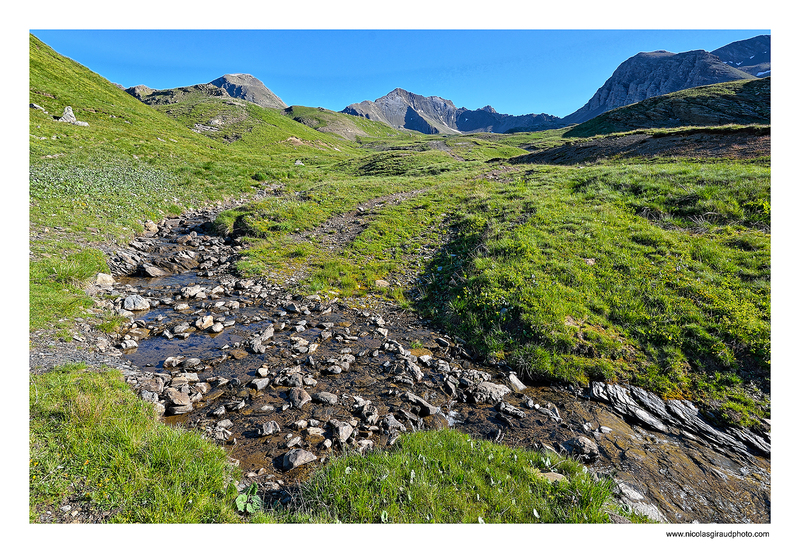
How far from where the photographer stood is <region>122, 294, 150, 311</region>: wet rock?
9680 mm

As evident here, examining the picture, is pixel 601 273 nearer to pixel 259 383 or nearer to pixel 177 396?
pixel 259 383

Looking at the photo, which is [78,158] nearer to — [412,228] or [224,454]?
[412,228]

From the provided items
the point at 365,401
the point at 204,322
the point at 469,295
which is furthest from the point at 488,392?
the point at 204,322

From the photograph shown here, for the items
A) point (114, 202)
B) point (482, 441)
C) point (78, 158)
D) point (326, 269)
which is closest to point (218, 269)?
point (326, 269)

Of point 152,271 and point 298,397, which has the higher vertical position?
point 152,271

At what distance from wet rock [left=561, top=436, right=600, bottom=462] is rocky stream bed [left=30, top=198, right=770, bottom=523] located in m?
0.02

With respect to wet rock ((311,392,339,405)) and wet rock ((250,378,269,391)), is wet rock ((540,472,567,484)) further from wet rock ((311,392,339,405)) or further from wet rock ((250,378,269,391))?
wet rock ((250,378,269,391))

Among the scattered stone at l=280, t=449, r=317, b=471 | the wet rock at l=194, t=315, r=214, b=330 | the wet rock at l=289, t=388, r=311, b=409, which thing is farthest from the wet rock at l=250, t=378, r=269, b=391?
the wet rock at l=194, t=315, r=214, b=330

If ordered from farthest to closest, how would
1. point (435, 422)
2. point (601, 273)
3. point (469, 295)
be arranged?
point (601, 273) < point (469, 295) < point (435, 422)

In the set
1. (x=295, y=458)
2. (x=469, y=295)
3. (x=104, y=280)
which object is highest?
(x=104, y=280)

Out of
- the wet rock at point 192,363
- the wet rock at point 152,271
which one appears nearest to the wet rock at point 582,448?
the wet rock at point 192,363

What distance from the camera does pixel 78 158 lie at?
25.7 m

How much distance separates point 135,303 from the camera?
32.4ft

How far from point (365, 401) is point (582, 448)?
4.04m
